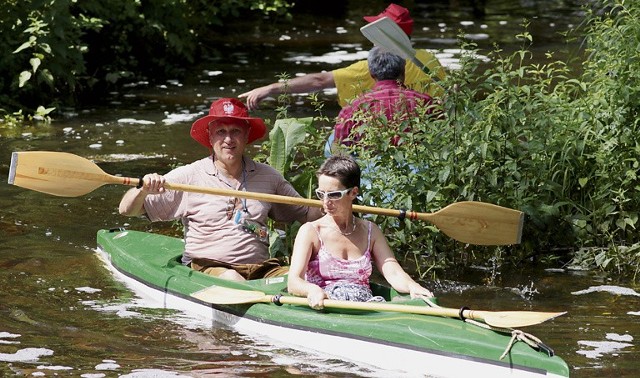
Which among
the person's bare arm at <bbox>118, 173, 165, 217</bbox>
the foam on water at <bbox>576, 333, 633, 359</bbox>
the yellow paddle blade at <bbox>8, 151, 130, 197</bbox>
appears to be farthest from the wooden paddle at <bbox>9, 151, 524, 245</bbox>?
the foam on water at <bbox>576, 333, 633, 359</bbox>

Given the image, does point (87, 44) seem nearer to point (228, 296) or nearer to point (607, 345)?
point (228, 296)

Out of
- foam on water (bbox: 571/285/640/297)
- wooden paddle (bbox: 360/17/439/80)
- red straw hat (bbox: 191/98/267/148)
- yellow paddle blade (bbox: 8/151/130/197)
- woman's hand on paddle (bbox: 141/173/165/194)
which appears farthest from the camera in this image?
wooden paddle (bbox: 360/17/439/80)

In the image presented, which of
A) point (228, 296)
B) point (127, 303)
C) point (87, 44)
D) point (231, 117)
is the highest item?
point (87, 44)

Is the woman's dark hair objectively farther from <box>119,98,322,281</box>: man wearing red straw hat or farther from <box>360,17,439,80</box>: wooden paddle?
<box>360,17,439,80</box>: wooden paddle

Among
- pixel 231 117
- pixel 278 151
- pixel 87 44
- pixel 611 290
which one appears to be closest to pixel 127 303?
pixel 231 117

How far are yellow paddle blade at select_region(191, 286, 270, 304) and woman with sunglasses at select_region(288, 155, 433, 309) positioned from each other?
24 cm

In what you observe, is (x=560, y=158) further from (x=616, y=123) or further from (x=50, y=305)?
(x=50, y=305)

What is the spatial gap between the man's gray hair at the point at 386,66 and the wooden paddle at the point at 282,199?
1.38 meters

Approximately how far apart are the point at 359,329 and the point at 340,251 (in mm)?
496

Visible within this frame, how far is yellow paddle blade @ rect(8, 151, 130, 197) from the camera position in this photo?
268 inches

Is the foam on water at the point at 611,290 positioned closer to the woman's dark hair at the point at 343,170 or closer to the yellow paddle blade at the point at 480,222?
the yellow paddle blade at the point at 480,222

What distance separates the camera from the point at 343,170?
19.6ft

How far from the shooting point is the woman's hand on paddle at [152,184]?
6445mm

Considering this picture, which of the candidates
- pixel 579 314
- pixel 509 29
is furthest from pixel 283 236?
pixel 509 29
